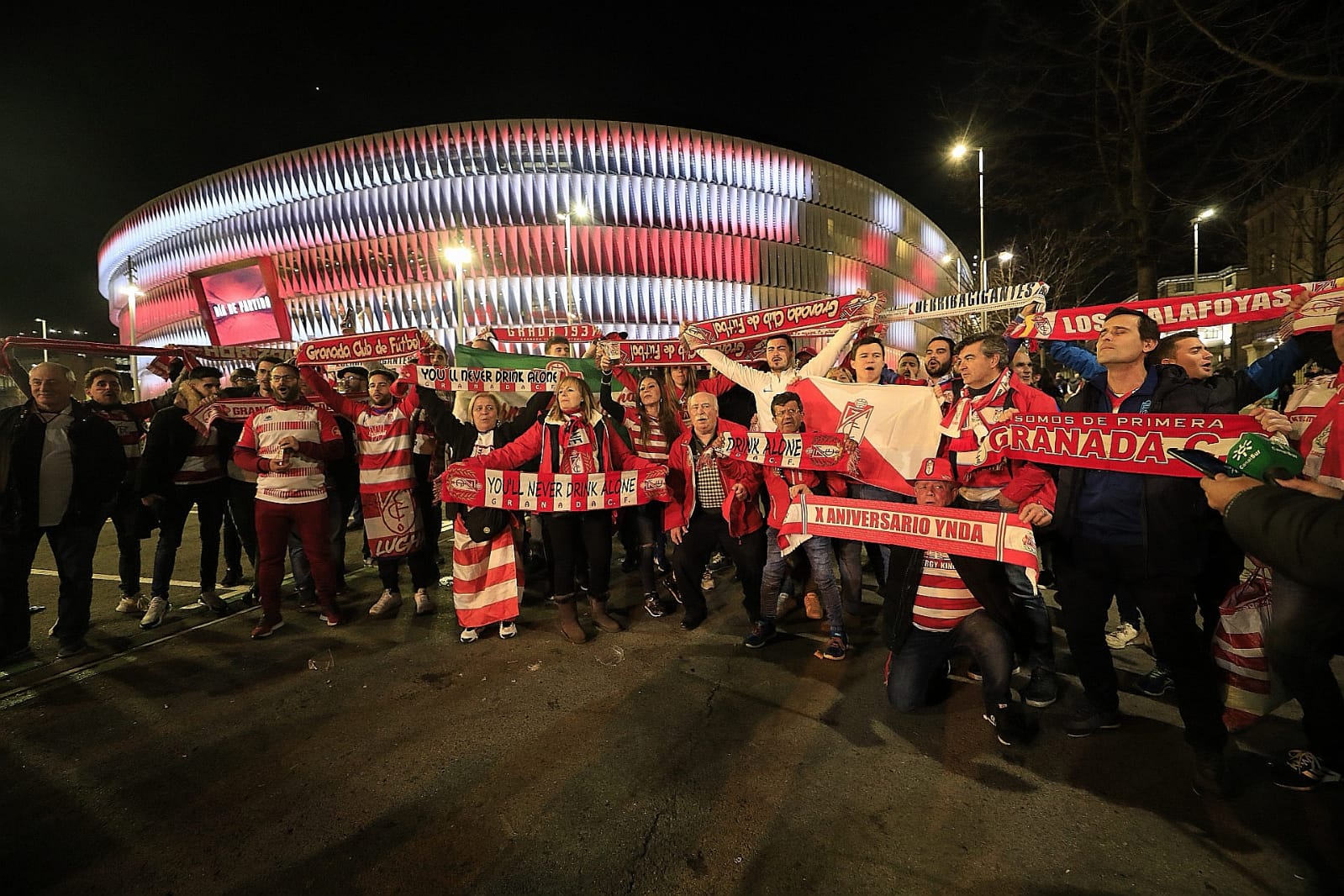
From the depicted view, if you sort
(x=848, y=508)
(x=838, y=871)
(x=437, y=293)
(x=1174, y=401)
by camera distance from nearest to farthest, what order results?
1. (x=838, y=871)
2. (x=1174, y=401)
3. (x=848, y=508)
4. (x=437, y=293)

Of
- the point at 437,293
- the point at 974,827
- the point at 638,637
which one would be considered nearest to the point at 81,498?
the point at 638,637

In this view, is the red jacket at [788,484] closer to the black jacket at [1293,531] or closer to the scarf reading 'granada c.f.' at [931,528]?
the scarf reading 'granada c.f.' at [931,528]

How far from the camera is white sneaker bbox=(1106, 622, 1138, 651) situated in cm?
439

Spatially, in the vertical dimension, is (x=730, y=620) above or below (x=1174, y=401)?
below

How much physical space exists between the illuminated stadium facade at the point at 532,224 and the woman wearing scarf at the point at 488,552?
29.4m

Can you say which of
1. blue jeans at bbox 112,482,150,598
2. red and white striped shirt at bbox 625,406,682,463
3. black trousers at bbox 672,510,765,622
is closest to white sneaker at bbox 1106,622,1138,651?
black trousers at bbox 672,510,765,622

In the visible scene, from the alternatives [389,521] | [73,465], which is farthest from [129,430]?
[389,521]

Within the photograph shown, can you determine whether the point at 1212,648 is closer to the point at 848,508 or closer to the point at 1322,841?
the point at 1322,841

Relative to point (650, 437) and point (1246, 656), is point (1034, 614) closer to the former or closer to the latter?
point (1246, 656)

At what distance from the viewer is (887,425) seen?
455cm

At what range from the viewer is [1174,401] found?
293 cm

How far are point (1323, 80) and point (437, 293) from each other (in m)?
38.5

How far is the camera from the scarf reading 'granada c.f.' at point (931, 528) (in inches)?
126

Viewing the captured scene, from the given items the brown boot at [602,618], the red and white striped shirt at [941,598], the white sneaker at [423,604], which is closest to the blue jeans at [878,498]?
the red and white striped shirt at [941,598]
